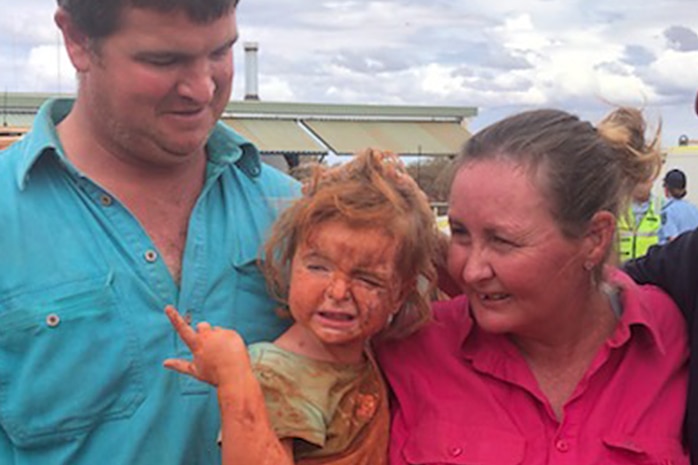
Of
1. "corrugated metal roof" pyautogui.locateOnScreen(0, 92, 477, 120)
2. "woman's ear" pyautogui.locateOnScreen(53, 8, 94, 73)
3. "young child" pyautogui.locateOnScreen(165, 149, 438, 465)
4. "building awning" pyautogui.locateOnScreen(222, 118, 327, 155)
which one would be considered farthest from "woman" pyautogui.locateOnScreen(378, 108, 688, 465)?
"corrugated metal roof" pyautogui.locateOnScreen(0, 92, 477, 120)

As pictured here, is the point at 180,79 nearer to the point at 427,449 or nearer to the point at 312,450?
the point at 312,450

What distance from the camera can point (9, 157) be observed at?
244 centimetres

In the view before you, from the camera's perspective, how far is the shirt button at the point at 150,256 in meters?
2.39

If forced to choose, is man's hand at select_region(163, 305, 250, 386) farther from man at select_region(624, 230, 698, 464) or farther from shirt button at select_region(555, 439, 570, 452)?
man at select_region(624, 230, 698, 464)

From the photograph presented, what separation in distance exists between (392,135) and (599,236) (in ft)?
63.7

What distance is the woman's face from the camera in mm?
2350

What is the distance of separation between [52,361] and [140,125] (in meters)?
0.60

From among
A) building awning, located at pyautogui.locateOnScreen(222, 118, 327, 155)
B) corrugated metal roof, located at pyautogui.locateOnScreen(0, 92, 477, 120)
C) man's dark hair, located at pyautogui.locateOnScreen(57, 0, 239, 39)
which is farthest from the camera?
corrugated metal roof, located at pyautogui.locateOnScreen(0, 92, 477, 120)

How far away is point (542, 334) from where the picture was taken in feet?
8.19

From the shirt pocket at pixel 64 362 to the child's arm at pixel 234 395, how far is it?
0.27 meters

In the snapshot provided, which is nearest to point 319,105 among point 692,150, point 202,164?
point 692,150

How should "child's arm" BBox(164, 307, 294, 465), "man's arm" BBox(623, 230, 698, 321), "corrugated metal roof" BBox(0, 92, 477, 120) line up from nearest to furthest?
"child's arm" BBox(164, 307, 294, 465) < "man's arm" BBox(623, 230, 698, 321) < "corrugated metal roof" BBox(0, 92, 477, 120)

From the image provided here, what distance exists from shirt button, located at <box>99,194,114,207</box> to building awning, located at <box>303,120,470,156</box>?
1735 centimetres

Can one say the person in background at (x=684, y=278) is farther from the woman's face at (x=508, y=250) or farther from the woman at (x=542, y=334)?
the woman's face at (x=508, y=250)
